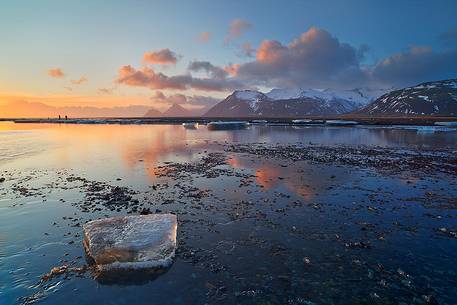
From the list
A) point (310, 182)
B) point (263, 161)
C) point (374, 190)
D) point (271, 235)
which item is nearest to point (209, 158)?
point (263, 161)

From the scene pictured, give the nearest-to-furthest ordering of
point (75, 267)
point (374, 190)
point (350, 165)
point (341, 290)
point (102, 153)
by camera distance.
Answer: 1. point (341, 290)
2. point (75, 267)
3. point (374, 190)
4. point (350, 165)
5. point (102, 153)

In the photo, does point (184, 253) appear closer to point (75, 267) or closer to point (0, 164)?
point (75, 267)

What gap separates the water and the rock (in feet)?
2.51

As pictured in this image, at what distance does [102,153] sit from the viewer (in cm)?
4475

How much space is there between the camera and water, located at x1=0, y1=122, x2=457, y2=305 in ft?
35.1

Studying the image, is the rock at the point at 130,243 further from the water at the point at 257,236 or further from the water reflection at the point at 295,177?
the water reflection at the point at 295,177

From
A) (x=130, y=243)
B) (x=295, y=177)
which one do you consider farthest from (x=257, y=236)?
(x=295, y=177)

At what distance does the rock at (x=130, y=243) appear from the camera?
12.4 metres

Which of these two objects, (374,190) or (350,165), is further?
(350,165)

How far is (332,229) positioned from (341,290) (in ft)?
17.7

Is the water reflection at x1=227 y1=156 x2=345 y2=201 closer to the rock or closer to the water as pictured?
the water

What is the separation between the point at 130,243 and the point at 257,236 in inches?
241

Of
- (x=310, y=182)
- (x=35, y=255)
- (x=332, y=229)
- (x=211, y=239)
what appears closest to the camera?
(x=35, y=255)

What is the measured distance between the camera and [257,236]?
49.4ft
